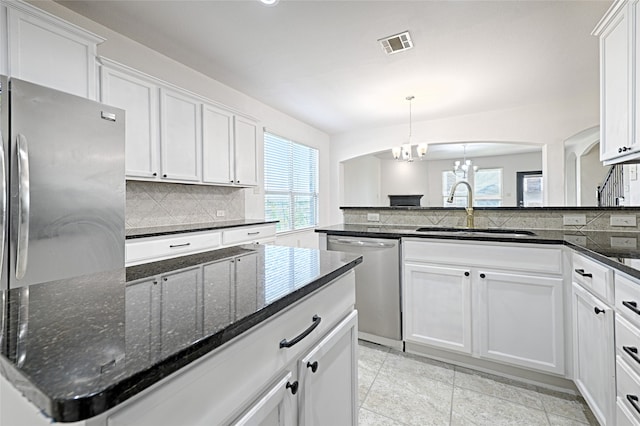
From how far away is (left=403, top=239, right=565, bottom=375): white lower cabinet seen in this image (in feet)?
6.19

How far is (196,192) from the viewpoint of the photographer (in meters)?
3.32

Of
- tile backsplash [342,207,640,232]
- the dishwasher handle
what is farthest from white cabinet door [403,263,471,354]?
tile backsplash [342,207,640,232]

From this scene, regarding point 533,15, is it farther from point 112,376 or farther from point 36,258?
point 36,258

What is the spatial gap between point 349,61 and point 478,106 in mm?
2529

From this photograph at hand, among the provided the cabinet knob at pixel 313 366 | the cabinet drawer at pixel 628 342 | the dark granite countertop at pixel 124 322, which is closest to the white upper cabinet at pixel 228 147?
the dark granite countertop at pixel 124 322

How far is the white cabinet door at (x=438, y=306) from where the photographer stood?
6.95 feet

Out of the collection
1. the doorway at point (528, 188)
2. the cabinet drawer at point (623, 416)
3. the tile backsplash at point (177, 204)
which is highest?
the doorway at point (528, 188)

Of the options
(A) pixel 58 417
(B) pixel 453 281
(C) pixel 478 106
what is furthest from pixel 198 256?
(C) pixel 478 106

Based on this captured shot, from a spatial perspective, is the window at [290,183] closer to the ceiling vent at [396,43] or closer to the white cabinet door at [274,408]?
the ceiling vent at [396,43]

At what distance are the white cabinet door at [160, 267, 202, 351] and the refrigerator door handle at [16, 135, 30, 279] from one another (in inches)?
39.0

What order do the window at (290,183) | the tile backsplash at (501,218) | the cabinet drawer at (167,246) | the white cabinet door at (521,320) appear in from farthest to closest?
1. the window at (290,183)
2. the tile backsplash at (501,218)
3. the cabinet drawer at (167,246)
4. the white cabinet door at (521,320)

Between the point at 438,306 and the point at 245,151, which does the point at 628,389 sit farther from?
the point at 245,151

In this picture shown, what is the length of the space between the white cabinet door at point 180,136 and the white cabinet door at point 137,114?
74 millimetres

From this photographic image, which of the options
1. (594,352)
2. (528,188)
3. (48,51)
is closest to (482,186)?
(528,188)
